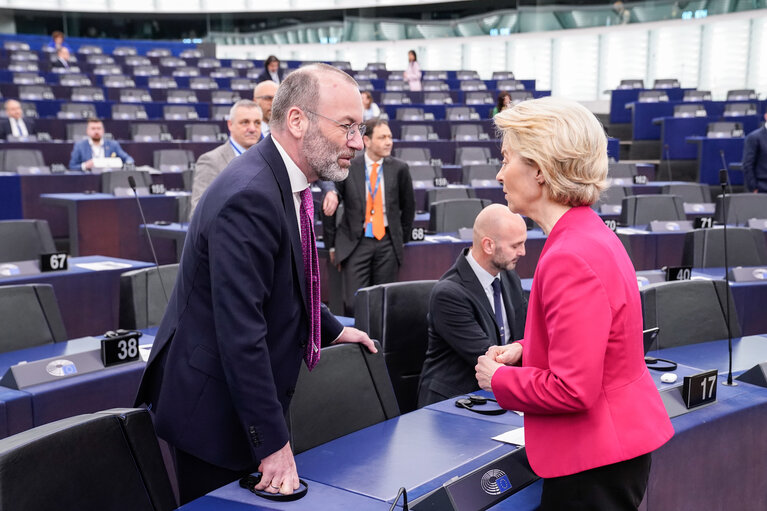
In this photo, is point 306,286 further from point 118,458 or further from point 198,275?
point 118,458

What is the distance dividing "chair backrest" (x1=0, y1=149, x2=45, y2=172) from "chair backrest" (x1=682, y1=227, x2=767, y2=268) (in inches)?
213

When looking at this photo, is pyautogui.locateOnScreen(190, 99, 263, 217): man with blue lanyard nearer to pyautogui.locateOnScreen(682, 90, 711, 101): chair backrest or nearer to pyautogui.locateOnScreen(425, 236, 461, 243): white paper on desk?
pyautogui.locateOnScreen(425, 236, 461, 243): white paper on desk

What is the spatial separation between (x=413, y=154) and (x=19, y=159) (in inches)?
153

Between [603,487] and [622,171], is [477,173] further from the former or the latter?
[603,487]

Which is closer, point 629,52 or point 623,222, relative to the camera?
point 623,222

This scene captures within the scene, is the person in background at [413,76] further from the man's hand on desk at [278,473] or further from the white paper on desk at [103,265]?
the man's hand on desk at [278,473]

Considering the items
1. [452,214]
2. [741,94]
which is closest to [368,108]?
[452,214]

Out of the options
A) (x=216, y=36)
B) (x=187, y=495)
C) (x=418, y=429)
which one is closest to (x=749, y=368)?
(x=418, y=429)

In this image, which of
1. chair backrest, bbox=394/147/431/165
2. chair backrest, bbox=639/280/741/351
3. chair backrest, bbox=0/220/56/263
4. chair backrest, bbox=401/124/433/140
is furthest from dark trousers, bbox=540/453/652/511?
chair backrest, bbox=401/124/433/140

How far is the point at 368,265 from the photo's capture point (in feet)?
14.1

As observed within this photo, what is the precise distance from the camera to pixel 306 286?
1.48 metres

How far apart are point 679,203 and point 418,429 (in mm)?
4631

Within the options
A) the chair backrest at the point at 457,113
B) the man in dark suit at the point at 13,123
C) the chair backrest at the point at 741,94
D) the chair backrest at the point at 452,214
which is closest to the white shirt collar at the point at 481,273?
the chair backrest at the point at 452,214

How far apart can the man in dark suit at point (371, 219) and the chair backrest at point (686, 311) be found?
1735 millimetres
